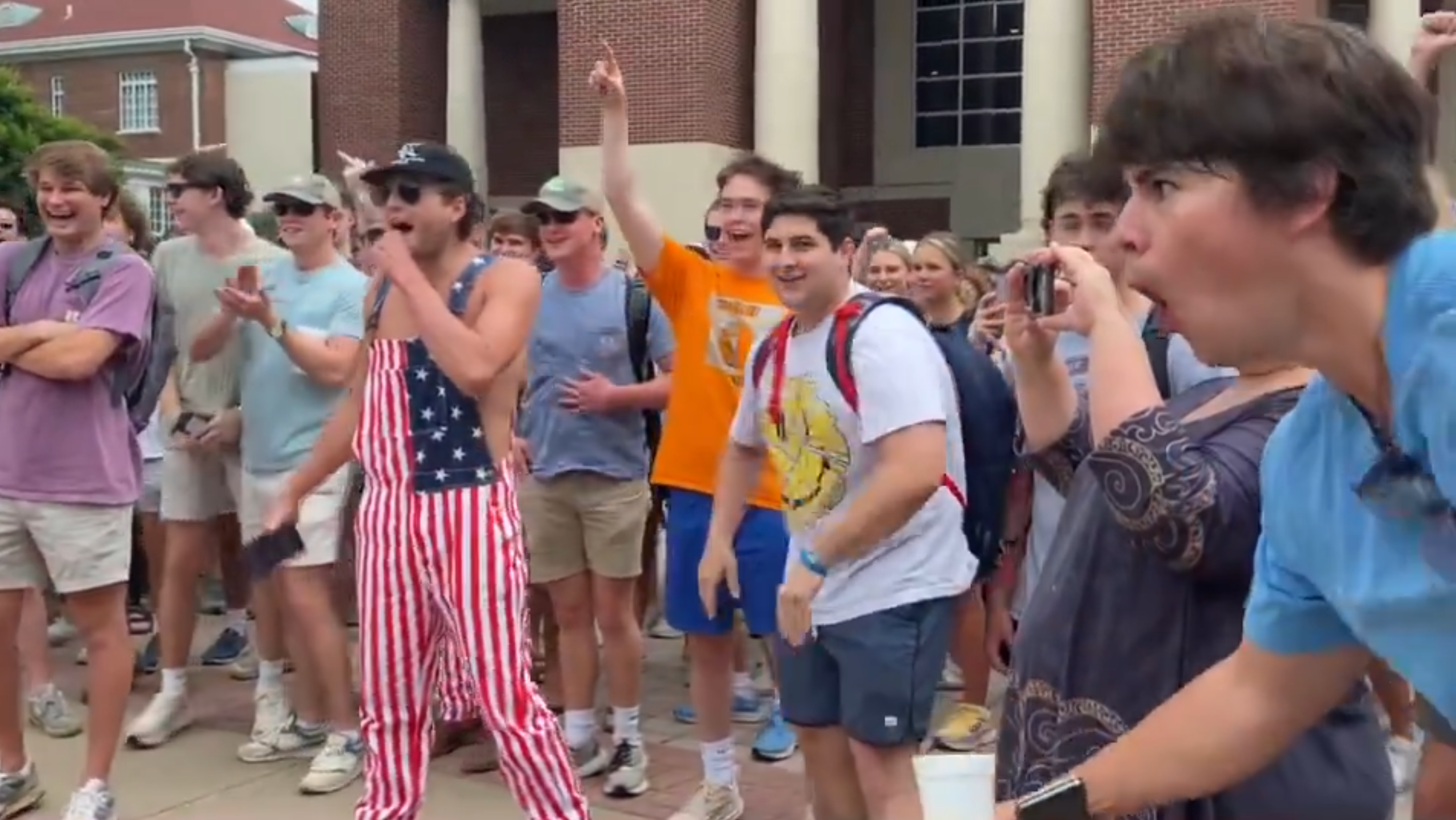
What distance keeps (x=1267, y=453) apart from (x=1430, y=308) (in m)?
0.48

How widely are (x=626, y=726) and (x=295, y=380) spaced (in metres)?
1.82

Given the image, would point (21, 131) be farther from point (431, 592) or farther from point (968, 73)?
point (431, 592)

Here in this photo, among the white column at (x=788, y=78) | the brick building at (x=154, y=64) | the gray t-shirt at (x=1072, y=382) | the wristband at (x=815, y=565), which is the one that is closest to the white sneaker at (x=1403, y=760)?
the gray t-shirt at (x=1072, y=382)

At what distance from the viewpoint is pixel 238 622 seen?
7.21 m

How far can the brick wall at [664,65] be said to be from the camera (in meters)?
20.5

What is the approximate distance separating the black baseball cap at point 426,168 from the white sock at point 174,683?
9.23 feet

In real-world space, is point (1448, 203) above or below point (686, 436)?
above

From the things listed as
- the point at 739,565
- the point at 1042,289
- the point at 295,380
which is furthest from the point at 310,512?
the point at 1042,289

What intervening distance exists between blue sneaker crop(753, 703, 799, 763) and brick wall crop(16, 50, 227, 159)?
36.3m

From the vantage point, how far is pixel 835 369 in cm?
367

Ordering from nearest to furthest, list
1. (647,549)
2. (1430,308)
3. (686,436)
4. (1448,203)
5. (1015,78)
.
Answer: (1430,308) → (1448,203) → (686,436) → (647,549) → (1015,78)

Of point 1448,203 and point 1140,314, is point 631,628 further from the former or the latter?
point 1448,203

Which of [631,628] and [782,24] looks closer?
[631,628]

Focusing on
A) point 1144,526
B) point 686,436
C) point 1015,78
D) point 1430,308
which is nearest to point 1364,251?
point 1430,308
